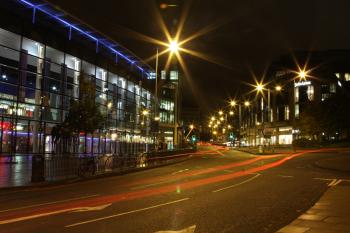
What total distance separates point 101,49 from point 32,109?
16.7 metres

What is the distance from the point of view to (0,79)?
34094 millimetres

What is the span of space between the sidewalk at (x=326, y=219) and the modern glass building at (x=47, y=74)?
93.3 feet

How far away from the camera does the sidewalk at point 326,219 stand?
8.69m

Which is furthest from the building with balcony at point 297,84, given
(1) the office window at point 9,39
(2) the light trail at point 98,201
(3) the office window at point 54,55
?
(2) the light trail at point 98,201

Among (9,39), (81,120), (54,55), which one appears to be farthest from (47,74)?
(81,120)

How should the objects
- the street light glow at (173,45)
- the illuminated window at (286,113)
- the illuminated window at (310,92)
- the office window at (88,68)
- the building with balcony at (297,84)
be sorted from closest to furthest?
the street light glow at (173,45)
the office window at (88,68)
the illuminated window at (310,92)
the building with balcony at (297,84)
the illuminated window at (286,113)

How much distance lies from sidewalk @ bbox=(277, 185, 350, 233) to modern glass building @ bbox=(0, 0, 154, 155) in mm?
28424

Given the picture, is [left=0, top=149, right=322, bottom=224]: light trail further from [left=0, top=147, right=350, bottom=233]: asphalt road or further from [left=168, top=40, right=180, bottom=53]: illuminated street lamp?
[left=168, top=40, right=180, bottom=53]: illuminated street lamp

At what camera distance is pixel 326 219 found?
9.83 m

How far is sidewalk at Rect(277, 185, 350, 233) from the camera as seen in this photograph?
28.5ft

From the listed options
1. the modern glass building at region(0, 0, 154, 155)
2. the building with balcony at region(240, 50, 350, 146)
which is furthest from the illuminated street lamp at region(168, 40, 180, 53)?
the building with balcony at region(240, 50, 350, 146)

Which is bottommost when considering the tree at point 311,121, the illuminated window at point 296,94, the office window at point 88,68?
the tree at point 311,121

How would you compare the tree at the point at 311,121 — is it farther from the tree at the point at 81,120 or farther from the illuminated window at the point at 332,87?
the tree at the point at 81,120

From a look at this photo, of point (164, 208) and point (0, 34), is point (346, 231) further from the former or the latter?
point (0, 34)
